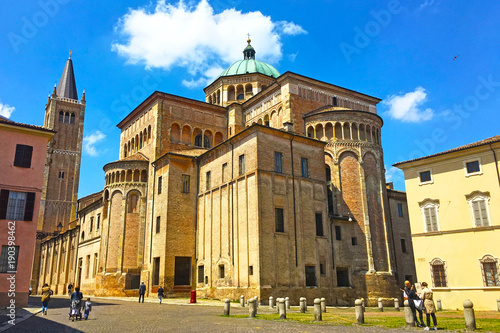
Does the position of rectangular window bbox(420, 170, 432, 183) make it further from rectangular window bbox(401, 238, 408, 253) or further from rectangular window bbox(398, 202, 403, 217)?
rectangular window bbox(401, 238, 408, 253)

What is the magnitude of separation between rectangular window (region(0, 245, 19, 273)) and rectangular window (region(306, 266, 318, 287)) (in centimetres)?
1785

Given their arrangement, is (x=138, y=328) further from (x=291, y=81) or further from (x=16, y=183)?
(x=291, y=81)

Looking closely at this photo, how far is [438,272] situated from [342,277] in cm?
722

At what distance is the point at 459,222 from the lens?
83.3ft

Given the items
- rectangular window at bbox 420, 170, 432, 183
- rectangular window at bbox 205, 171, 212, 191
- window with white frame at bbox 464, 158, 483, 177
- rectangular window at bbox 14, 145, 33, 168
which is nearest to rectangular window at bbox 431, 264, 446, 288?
rectangular window at bbox 420, 170, 432, 183

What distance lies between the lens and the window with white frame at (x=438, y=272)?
1005 inches

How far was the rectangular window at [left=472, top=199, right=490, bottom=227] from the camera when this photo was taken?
24422 millimetres

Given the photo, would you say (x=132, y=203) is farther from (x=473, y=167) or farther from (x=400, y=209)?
(x=473, y=167)

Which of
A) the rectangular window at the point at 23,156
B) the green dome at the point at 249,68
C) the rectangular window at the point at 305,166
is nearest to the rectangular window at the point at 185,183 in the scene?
the rectangular window at the point at 305,166

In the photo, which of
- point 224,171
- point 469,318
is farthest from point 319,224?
point 469,318

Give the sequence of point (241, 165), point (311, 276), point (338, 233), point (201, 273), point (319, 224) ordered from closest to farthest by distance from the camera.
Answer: point (311, 276) < point (241, 165) < point (319, 224) < point (338, 233) < point (201, 273)

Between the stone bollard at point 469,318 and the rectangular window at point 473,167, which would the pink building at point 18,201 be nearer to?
the stone bollard at point 469,318

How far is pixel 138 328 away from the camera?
13.4 m

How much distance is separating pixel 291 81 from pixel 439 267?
761 inches
